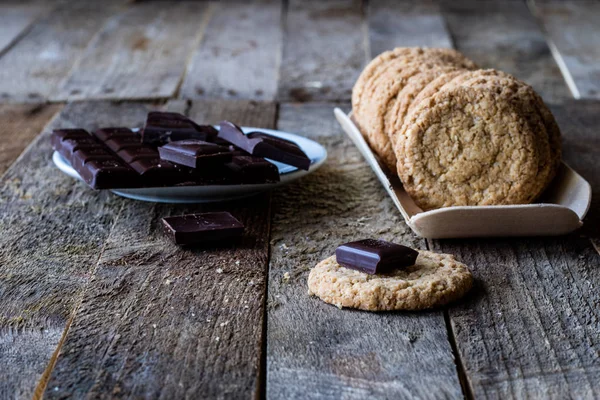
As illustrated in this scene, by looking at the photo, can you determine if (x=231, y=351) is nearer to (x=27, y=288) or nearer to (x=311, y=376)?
(x=311, y=376)

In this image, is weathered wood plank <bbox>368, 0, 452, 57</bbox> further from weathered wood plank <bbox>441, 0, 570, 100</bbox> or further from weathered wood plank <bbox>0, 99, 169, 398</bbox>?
weathered wood plank <bbox>0, 99, 169, 398</bbox>

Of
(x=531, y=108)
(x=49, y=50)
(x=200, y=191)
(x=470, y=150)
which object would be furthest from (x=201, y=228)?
(x=49, y=50)

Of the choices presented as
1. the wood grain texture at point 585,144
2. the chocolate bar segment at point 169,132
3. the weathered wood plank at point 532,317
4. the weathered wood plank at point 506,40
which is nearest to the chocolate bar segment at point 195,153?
the chocolate bar segment at point 169,132

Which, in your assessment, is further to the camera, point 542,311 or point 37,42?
point 37,42

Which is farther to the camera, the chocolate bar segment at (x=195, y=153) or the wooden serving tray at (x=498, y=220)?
the chocolate bar segment at (x=195, y=153)

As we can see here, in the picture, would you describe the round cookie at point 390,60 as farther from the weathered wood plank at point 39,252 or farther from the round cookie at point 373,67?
the weathered wood plank at point 39,252

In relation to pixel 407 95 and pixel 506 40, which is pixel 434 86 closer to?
pixel 407 95

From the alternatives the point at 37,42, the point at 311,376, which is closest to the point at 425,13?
the point at 37,42
